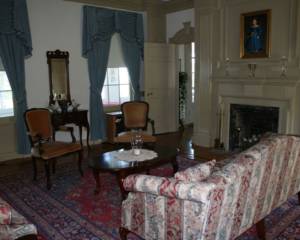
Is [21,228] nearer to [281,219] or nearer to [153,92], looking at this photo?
[281,219]

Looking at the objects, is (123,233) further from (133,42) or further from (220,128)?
(133,42)

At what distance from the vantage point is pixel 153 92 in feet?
21.6

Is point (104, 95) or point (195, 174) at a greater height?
point (104, 95)

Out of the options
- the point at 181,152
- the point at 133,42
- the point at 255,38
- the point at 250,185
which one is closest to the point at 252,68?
the point at 255,38

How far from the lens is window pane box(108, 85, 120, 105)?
6.38 m

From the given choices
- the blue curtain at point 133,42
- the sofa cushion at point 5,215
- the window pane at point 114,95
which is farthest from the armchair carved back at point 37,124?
the blue curtain at point 133,42

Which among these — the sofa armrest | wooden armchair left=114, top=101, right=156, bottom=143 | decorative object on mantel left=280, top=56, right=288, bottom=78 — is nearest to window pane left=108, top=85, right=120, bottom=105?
wooden armchair left=114, top=101, right=156, bottom=143

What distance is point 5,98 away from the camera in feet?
16.5

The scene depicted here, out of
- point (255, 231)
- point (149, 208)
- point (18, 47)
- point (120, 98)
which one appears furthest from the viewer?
point (120, 98)

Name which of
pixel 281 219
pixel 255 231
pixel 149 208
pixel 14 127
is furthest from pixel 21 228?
pixel 14 127

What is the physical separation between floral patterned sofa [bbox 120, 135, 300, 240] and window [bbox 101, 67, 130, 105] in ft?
13.7

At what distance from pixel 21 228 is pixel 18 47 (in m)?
3.73

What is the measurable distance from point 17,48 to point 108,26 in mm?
1839

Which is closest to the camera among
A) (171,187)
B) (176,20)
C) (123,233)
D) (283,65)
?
(171,187)
